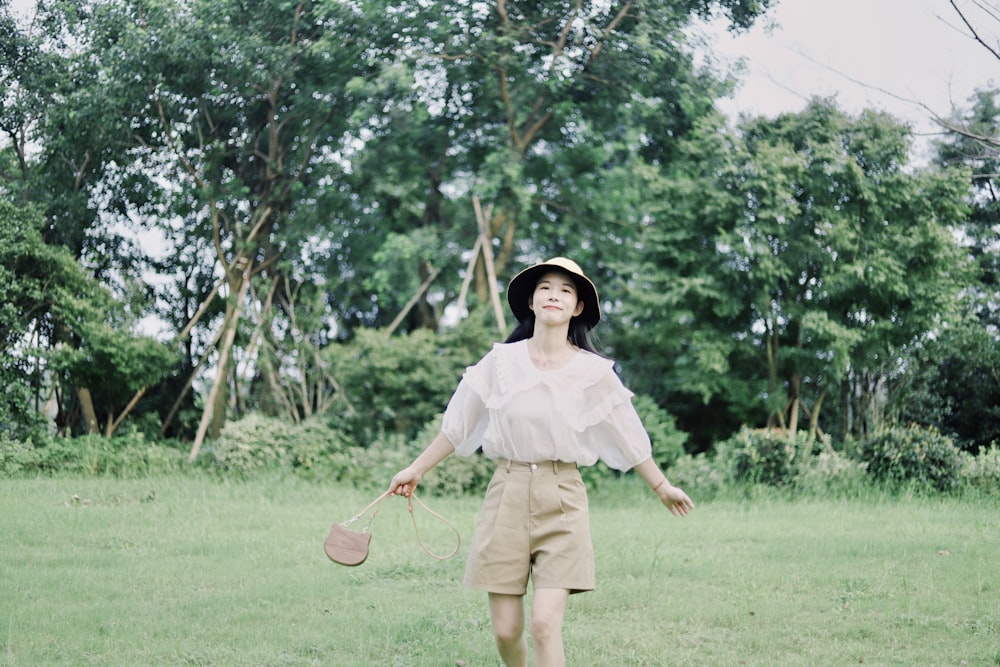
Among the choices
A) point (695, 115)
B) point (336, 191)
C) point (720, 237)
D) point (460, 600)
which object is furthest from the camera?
point (336, 191)

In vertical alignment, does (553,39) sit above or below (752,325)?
above

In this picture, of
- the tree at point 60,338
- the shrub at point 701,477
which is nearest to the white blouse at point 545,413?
the shrub at point 701,477

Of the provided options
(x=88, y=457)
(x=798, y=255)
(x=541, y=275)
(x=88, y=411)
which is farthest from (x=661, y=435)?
(x=541, y=275)

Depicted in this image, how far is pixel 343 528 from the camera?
356cm

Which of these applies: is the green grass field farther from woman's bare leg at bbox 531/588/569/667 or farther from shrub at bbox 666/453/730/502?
woman's bare leg at bbox 531/588/569/667

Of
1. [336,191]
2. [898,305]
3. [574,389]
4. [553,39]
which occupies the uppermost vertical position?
[553,39]

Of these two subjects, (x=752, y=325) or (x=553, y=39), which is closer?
(x=752, y=325)

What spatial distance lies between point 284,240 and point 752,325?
5477 mm

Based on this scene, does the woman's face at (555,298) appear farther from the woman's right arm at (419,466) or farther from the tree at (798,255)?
the tree at (798,255)

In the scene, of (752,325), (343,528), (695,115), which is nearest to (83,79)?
(695,115)

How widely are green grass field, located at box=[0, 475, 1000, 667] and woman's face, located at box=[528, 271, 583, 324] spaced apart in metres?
1.71

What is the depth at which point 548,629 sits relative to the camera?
3170mm

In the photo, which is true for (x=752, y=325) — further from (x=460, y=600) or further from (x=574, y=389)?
(x=574, y=389)

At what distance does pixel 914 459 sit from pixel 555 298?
22.9 ft
